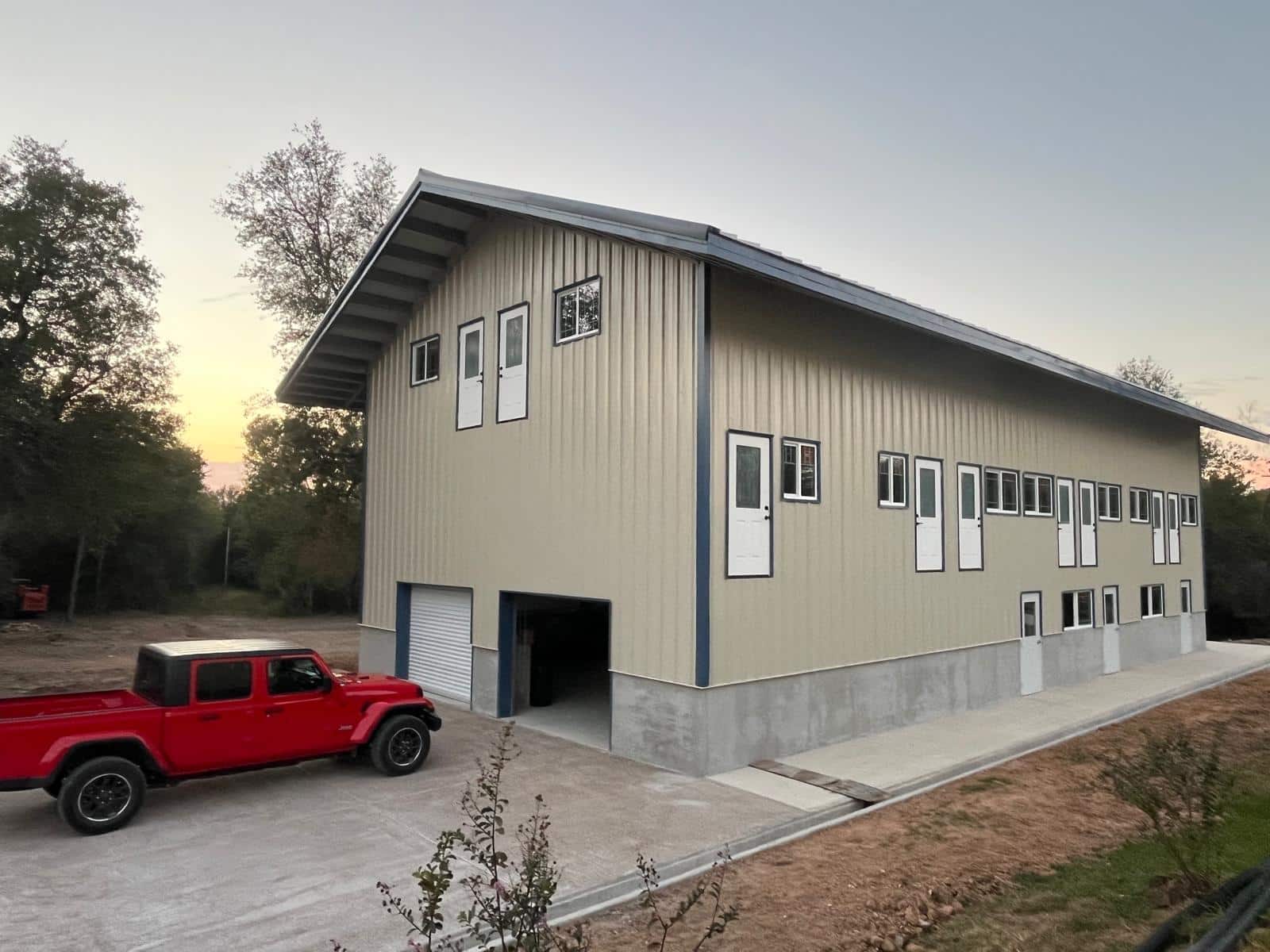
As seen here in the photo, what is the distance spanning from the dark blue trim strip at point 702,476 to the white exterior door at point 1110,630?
1448 cm

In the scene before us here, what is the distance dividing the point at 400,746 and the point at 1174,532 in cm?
2358

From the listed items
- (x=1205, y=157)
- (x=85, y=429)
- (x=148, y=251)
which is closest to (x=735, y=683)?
(x=1205, y=157)

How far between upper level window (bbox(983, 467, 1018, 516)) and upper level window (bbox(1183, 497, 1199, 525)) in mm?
11878

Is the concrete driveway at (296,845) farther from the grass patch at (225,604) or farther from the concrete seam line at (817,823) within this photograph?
the grass patch at (225,604)

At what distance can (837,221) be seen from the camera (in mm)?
19547

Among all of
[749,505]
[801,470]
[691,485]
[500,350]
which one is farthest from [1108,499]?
[500,350]

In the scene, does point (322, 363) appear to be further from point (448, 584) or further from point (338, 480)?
point (338, 480)

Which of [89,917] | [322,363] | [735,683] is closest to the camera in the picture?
[89,917]

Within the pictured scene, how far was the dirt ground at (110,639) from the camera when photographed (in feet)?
57.8

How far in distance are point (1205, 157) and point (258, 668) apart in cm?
2232

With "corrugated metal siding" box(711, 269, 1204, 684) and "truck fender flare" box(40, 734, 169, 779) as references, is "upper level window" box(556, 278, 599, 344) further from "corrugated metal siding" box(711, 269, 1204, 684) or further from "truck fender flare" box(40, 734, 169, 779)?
"truck fender flare" box(40, 734, 169, 779)

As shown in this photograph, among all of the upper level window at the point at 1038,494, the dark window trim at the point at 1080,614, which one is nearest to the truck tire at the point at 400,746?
the upper level window at the point at 1038,494

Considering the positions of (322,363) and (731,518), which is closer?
(731,518)

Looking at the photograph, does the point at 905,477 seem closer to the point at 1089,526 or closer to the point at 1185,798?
the point at 1185,798
